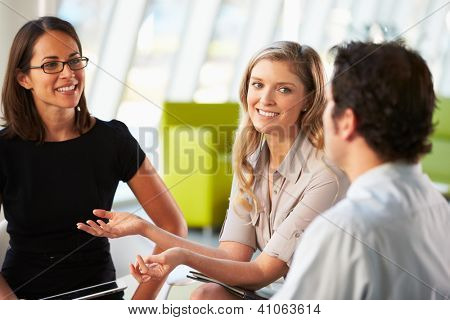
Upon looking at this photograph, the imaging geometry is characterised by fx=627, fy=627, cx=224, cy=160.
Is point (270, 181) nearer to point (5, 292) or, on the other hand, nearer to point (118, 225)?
point (118, 225)

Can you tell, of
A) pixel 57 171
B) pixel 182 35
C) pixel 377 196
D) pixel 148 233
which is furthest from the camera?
pixel 182 35

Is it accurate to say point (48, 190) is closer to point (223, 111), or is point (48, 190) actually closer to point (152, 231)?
point (152, 231)

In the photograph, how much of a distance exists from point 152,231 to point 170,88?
1515mm

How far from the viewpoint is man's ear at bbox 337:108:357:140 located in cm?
65

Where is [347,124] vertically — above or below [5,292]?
above

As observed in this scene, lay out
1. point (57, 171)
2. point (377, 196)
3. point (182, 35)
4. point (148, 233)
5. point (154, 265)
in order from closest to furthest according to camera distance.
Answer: point (377, 196)
point (154, 265)
point (148, 233)
point (57, 171)
point (182, 35)

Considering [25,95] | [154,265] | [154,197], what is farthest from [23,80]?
[154,265]

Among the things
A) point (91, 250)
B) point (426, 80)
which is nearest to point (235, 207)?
point (91, 250)

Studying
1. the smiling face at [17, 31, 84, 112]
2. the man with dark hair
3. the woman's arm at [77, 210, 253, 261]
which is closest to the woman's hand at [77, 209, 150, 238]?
the woman's arm at [77, 210, 253, 261]

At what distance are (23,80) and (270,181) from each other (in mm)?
447

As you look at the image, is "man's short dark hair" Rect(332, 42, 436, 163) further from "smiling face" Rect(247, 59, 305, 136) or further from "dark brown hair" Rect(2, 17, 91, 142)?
"dark brown hair" Rect(2, 17, 91, 142)

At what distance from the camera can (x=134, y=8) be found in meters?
1.69

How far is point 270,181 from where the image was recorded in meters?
1.05

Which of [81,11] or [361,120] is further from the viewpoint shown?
[81,11]
